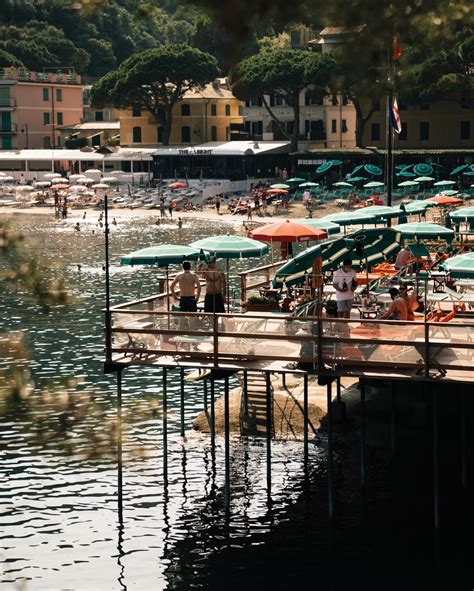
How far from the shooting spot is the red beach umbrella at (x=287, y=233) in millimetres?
33531

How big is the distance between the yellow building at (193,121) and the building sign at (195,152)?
10.0 m

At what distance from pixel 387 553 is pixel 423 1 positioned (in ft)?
54.5

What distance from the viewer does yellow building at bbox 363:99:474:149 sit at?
118 metres

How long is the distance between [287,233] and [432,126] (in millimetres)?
88611

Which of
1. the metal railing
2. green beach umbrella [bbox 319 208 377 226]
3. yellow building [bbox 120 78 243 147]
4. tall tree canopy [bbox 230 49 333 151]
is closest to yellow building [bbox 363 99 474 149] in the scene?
tall tree canopy [bbox 230 49 333 151]

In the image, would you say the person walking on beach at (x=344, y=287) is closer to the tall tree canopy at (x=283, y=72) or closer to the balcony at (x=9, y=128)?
the tall tree canopy at (x=283, y=72)

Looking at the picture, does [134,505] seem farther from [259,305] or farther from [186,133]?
[186,133]

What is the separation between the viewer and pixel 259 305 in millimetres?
30453

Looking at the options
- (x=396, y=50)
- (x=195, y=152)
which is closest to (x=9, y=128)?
(x=195, y=152)

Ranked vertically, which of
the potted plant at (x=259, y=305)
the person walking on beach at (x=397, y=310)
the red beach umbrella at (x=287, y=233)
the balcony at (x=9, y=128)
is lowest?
the potted plant at (x=259, y=305)

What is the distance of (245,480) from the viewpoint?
2991 centimetres

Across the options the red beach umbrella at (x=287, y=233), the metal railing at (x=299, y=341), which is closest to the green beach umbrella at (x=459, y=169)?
the red beach umbrella at (x=287, y=233)

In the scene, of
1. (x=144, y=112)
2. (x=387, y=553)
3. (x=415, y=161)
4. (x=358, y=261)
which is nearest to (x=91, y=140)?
(x=144, y=112)

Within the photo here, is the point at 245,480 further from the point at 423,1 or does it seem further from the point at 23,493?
the point at 423,1
